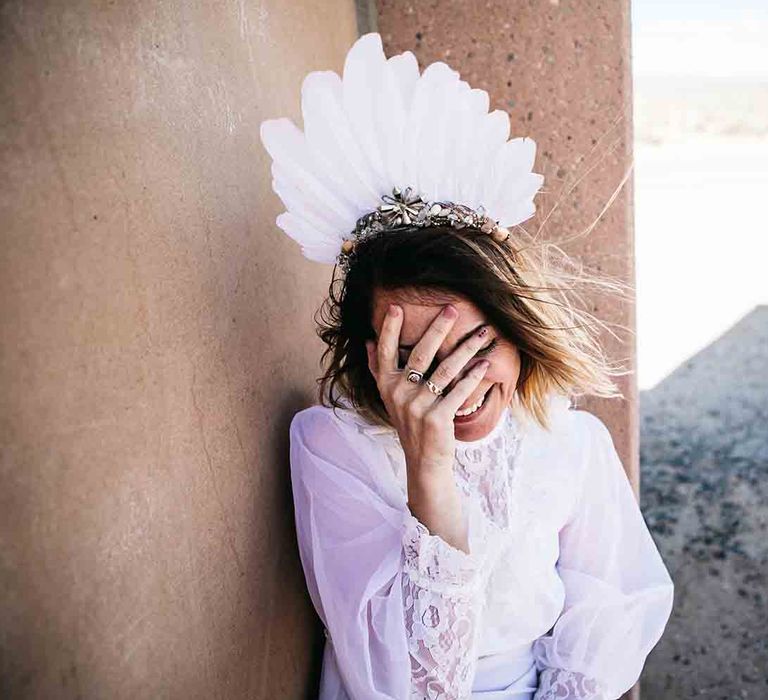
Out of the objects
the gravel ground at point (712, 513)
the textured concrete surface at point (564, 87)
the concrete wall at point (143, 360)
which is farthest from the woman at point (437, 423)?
the gravel ground at point (712, 513)

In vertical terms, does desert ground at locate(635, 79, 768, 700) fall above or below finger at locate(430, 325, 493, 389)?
below

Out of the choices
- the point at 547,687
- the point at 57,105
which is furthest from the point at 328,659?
the point at 57,105

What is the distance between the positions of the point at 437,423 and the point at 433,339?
15 cm

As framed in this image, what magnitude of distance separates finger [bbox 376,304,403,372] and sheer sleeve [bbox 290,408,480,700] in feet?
0.82

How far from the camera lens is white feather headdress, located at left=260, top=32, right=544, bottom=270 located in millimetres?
1482

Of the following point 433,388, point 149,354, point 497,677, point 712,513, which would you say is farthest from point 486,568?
point 712,513

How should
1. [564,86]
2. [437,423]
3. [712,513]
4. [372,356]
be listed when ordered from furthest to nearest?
[712,513], [564,86], [372,356], [437,423]

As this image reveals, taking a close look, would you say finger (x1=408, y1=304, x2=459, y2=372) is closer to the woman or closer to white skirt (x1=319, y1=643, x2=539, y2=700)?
the woman

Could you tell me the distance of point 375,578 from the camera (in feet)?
5.13

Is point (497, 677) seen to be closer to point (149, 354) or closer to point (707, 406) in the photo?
point (149, 354)

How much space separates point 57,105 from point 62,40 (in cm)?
9

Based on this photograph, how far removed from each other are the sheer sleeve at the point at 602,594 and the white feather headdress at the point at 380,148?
70 centimetres

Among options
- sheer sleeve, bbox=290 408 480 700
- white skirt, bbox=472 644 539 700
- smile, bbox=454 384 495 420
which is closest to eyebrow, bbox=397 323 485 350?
smile, bbox=454 384 495 420

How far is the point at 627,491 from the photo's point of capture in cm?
195
